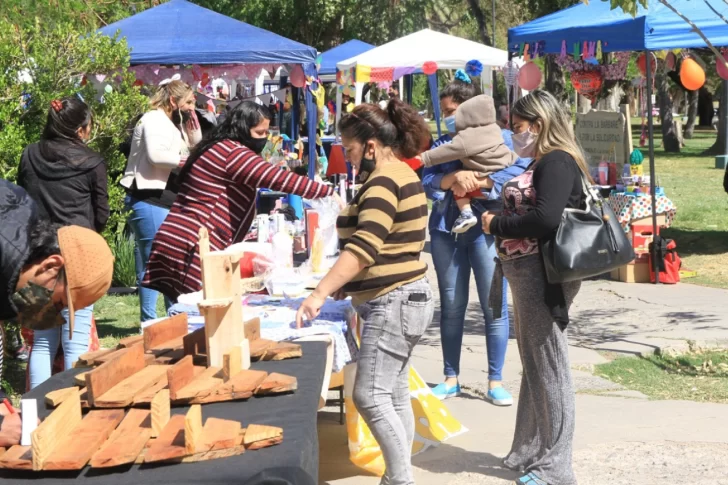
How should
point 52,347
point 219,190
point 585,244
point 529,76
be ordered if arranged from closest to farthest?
point 585,244 < point 219,190 < point 52,347 < point 529,76

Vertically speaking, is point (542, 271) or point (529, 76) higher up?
point (529, 76)

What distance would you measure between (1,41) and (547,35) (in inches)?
250

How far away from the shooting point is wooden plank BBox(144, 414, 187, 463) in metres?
2.46

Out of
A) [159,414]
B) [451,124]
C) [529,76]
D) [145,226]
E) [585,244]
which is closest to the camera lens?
[159,414]

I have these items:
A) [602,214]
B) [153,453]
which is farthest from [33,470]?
[602,214]

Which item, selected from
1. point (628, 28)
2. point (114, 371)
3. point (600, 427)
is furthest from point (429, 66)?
point (114, 371)

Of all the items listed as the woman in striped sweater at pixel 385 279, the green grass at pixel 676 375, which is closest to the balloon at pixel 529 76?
the green grass at pixel 676 375

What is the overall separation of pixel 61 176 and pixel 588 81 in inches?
365

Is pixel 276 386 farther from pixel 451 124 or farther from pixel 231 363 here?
pixel 451 124

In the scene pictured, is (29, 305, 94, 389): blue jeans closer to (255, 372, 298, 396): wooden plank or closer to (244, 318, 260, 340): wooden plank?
(244, 318, 260, 340): wooden plank

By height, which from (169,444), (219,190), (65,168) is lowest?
(169,444)

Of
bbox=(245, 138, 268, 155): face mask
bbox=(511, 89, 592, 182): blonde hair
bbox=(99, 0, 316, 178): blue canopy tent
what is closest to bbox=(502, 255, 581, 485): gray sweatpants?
bbox=(511, 89, 592, 182): blonde hair

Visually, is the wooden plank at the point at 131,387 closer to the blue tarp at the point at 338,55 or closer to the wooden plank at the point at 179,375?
the wooden plank at the point at 179,375

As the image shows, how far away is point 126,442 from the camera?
256 cm
